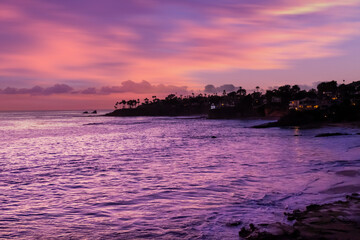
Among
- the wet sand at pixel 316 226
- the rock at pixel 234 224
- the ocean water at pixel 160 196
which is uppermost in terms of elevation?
the wet sand at pixel 316 226

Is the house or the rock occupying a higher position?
the house

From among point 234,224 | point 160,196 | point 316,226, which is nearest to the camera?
point 316,226

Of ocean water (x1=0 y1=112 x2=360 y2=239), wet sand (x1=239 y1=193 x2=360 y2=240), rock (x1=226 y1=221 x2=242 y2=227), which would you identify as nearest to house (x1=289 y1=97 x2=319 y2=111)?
ocean water (x1=0 y1=112 x2=360 y2=239)

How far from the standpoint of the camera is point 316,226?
8016 mm

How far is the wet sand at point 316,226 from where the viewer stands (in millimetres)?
7406

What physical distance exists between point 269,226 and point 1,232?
801 cm

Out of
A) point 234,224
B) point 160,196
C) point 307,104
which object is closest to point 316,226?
point 234,224

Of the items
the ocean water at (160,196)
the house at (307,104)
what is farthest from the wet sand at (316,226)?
the house at (307,104)

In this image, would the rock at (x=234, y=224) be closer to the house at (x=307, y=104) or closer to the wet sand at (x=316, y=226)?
the wet sand at (x=316, y=226)

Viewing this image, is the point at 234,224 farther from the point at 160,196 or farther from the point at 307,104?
the point at 307,104

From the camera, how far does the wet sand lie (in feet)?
24.3

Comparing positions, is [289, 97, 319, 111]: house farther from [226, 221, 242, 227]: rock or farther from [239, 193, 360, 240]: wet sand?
[226, 221, 242, 227]: rock

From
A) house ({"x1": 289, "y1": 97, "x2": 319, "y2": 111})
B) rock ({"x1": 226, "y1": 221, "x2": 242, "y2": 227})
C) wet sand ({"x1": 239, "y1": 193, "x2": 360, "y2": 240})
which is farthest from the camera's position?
house ({"x1": 289, "y1": 97, "x2": 319, "y2": 111})

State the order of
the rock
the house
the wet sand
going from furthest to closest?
1. the house
2. the rock
3. the wet sand
